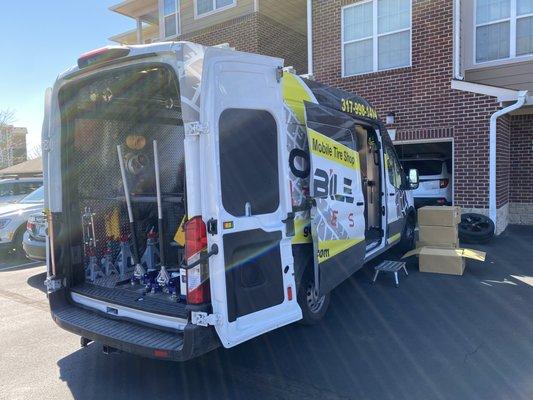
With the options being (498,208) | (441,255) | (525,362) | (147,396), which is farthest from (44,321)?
(498,208)

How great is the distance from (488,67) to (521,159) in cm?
257

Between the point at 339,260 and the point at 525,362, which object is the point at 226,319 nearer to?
the point at 339,260

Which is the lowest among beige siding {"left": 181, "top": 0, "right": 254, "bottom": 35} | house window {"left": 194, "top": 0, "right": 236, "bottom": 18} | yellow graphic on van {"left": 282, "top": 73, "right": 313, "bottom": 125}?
yellow graphic on van {"left": 282, "top": 73, "right": 313, "bottom": 125}

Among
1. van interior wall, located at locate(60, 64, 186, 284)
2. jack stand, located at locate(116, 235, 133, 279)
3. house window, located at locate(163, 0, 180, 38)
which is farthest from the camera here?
house window, located at locate(163, 0, 180, 38)

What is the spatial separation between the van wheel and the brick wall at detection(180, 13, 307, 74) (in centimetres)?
1060

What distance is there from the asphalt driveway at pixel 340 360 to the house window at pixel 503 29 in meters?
6.79

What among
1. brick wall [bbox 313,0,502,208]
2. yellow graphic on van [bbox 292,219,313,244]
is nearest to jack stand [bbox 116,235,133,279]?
yellow graphic on van [bbox 292,219,313,244]

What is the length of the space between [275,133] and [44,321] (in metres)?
3.88

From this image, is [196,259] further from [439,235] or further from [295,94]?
[439,235]

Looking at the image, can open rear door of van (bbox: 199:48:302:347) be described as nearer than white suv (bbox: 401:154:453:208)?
Yes

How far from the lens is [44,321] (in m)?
5.49

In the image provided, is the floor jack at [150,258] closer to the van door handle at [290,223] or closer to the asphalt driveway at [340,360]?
the asphalt driveway at [340,360]

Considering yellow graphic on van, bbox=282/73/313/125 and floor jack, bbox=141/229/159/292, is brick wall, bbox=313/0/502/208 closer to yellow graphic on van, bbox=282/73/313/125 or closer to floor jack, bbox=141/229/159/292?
yellow graphic on van, bbox=282/73/313/125

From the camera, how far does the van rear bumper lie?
124 inches
